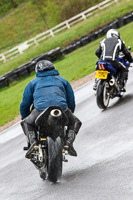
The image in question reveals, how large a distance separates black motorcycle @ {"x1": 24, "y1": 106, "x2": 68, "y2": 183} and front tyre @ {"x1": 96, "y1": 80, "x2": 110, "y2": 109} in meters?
4.39

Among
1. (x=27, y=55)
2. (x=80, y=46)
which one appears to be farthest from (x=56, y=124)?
(x=27, y=55)

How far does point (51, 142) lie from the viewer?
6.65 meters

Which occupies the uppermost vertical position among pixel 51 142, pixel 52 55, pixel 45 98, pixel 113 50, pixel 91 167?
pixel 45 98

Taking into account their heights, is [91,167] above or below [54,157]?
below

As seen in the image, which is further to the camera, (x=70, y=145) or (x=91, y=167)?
(x=91, y=167)

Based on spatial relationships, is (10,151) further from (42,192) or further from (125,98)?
(42,192)

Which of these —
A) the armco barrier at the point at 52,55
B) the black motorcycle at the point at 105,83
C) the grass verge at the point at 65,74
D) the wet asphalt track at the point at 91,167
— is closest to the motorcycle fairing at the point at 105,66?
the black motorcycle at the point at 105,83

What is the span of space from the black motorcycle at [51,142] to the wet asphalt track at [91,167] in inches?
11.1

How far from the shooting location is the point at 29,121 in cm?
714

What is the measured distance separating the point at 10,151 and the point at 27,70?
18185mm

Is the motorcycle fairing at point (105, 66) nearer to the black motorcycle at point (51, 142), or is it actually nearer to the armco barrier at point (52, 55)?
the black motorcycle at point (51, 142)

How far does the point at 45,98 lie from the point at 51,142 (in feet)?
2.40

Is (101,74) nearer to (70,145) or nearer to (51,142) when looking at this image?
(70,145)

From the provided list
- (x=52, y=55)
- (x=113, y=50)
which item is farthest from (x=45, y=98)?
(x=52, y=55)
